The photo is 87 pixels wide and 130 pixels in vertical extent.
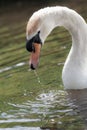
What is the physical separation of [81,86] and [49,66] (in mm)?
1698

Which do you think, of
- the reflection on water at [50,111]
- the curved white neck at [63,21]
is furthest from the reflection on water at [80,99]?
the curved white neck at [63,21]

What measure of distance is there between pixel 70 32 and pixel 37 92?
3.44 ft

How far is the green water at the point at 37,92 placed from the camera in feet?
21.0

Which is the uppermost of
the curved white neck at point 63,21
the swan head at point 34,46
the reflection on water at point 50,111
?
the curved white neck at point 63,21

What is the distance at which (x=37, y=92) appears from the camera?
788 centimetres

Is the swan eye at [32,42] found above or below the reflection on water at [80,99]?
above

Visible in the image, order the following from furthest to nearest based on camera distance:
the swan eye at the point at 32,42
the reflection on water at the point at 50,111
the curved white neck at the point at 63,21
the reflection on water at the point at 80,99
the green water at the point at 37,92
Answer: the curved white neck at the point at 63,21 < the swan eye at the point at 32,42 < the reflection on water at the point at 80,99 < the green water at the point at 37,92 < the reflection on water at the point at 50,111

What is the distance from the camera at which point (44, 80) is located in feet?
27.7

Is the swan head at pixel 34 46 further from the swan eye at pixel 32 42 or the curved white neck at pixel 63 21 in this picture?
the curved white neck at pixel 63 21

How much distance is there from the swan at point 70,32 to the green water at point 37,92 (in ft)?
0.83

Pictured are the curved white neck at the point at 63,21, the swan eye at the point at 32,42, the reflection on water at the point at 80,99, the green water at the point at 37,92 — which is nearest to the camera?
the green water at the point at 37,92

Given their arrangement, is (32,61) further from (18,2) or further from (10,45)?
(18,2)

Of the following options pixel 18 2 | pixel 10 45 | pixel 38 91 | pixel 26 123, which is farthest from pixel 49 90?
pixel 18 2

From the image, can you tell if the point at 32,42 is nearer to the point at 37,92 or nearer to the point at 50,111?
the point at 50,111
